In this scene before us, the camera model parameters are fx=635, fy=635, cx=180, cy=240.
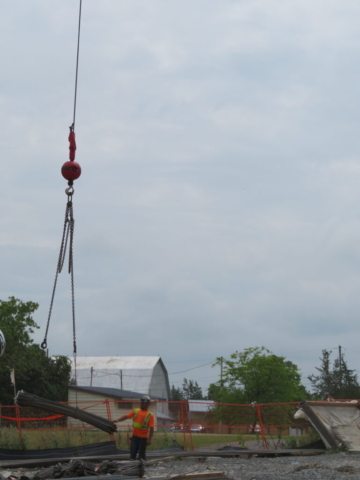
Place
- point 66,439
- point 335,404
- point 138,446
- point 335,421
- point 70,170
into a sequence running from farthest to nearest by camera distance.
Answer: point 335,404 → point 335,421 → point 66,439 → point 138,446 → point 70,170

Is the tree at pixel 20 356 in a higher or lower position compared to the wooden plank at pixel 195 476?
higher

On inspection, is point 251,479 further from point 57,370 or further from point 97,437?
point 57,370

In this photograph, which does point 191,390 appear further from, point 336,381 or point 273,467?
point 273,467

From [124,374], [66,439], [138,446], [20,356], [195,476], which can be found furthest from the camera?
[124,374]

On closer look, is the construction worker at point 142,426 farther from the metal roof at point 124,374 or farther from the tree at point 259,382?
the metal roof at point 124,374

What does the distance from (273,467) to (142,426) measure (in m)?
3.34

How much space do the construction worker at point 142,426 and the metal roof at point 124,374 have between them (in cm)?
6361

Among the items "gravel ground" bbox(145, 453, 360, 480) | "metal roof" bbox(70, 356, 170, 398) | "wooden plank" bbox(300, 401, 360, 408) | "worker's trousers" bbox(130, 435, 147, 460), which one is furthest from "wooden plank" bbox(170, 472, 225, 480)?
"metal roof" bbox(70, 356, 170, 398)

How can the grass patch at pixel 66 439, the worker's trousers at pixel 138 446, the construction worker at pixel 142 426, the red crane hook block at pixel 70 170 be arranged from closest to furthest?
the red crane hook block at pixel 70 170, the construction worker at pixel 142 426, the worker's trousers at pixel 138 446, the grass patch at pixel 66 439

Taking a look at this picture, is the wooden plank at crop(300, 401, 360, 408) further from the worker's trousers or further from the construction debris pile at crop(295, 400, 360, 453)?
the worker's trousers

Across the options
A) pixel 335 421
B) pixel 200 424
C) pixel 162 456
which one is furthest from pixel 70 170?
pixel 200 424

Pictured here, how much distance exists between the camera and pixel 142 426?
43.5ft

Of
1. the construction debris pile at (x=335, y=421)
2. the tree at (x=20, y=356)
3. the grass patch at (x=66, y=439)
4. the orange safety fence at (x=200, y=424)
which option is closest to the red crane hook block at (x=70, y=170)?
the orange safety fence at (x=200, y=424)

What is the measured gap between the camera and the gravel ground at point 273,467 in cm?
1232
